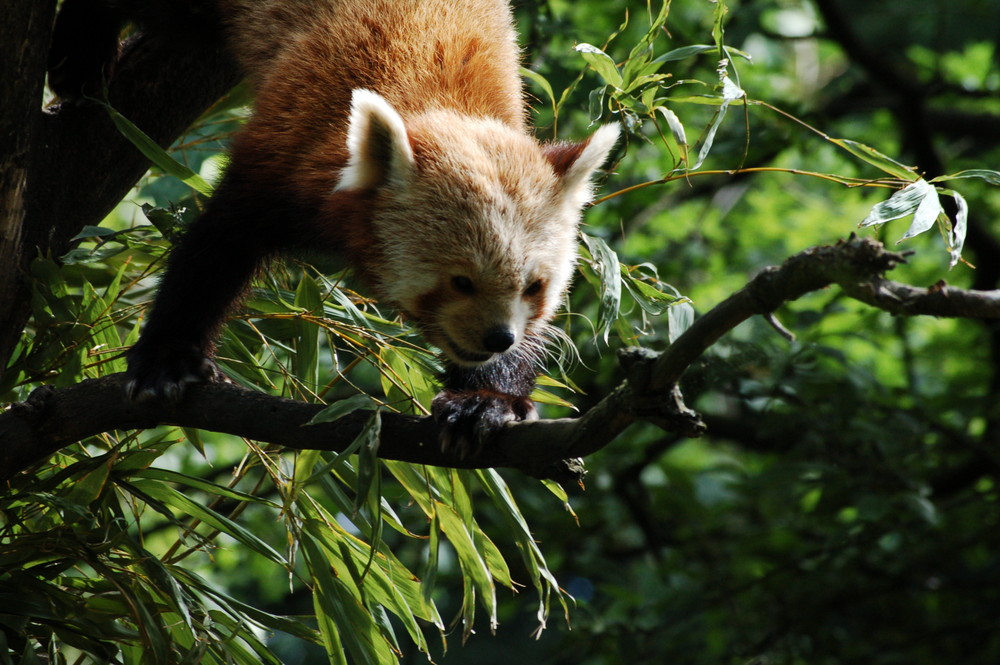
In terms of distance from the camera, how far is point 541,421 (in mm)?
1879

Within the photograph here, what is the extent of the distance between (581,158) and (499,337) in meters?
0.53

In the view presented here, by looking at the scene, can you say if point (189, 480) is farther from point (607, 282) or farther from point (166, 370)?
point (607, 282)

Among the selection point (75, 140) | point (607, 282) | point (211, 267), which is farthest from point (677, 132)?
point (75, 140)

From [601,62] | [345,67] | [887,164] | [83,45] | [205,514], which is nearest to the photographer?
[887,164]

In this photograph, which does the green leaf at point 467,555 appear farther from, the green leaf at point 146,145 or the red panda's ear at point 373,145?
the green leaf at point 146,145

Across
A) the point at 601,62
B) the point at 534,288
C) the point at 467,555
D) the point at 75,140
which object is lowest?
the point at 467,555

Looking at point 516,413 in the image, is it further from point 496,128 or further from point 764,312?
point 764,312

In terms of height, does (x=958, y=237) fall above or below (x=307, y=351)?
above

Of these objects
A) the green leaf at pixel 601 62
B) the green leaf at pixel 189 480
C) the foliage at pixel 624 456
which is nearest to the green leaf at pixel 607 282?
the foliage at pixel 624 456

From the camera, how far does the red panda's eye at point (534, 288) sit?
2.61 meters

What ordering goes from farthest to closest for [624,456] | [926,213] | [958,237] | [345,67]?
[624,456] < [345,67] < [926,213] < [958,237]

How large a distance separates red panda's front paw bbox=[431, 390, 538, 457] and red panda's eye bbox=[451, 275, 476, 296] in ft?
0.84

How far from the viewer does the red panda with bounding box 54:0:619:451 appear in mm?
2521

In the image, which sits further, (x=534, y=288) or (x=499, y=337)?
(x=534, y=288)
